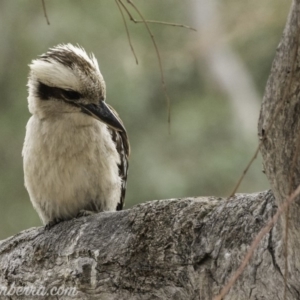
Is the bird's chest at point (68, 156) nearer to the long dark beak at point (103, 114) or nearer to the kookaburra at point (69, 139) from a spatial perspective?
the kookaburra at point (69, 139)

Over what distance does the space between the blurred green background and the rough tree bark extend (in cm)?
430

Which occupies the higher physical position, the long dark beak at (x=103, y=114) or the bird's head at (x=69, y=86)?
the bird's head at (x=69, y=86)

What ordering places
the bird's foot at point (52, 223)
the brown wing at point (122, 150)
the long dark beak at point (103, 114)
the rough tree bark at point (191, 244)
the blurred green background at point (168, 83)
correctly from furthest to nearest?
the blurred green background at point (168, 83)
the brown wing at point (122, 150)
the long dark beak at point (103, 114)
the bird's foot at point (52, 223)
the rough tree bark at point (191, 244)

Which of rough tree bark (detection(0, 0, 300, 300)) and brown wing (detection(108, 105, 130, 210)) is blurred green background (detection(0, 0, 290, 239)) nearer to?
brown wing (detection(108, 105, 130, 210))

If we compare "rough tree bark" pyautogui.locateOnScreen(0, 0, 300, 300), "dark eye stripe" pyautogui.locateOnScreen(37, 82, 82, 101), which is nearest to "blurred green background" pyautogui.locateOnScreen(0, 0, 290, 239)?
"dark eye stripe" pyautogui.locateOnScreen(37, 82, 82, 101)

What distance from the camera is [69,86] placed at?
292cm

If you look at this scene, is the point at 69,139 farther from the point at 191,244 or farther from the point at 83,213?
the point at 191,244

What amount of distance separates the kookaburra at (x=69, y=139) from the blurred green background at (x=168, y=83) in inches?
148

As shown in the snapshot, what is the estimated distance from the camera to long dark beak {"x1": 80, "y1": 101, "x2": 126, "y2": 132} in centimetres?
285

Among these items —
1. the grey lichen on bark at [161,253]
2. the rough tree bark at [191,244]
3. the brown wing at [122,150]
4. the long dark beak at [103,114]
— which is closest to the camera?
the rough tree bark at [191,244]

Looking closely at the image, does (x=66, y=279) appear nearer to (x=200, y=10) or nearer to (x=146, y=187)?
(x=146, y=187)

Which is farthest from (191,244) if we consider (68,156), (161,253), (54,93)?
(54,93)

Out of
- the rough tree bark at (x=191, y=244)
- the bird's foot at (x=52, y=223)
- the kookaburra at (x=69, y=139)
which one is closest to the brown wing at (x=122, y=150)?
the kookaburra at (x=69, y=139)

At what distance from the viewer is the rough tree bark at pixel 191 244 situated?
5.35 ft
